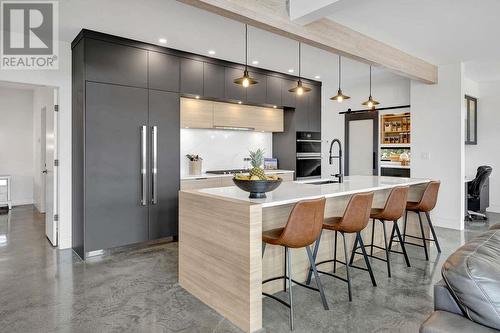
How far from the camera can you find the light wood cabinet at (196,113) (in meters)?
5.12

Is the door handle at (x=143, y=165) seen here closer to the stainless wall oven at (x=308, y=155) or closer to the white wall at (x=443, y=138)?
the stainless wall oven at (x=308, y=155)

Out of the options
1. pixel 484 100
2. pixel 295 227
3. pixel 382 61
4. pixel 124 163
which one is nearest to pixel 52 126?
pixel 124 163

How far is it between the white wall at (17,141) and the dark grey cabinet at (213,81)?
18.1ft

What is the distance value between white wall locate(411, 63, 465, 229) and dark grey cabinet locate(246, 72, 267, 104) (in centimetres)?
279

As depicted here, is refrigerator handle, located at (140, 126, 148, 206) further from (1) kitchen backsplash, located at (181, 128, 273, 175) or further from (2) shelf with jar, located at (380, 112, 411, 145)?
(2) shelf with jar, located at (380, 112, 411, 145)

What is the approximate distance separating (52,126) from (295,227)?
12.8 feet

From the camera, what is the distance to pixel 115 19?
3.69 m

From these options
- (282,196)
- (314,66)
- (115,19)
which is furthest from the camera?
(314,66)

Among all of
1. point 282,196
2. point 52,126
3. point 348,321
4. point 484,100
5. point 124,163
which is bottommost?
point 348,321

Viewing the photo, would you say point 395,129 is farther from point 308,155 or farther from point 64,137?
point 64,137

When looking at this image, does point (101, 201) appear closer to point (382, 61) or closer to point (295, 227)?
point (295, 227)

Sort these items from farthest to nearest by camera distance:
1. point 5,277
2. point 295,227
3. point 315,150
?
point 315,150, point 5,277, point 295,227

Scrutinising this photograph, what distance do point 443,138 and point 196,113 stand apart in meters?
4.31

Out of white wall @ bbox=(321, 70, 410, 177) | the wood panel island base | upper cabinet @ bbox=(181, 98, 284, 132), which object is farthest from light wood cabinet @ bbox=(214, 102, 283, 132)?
the wood panel island base
